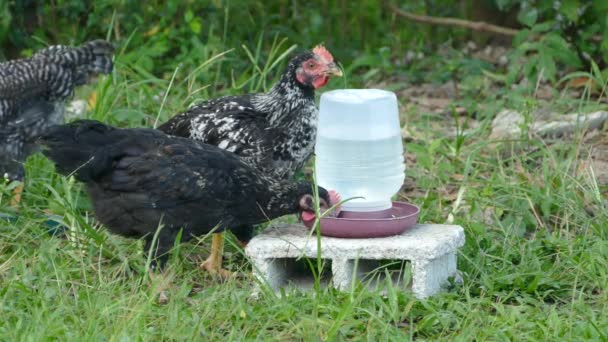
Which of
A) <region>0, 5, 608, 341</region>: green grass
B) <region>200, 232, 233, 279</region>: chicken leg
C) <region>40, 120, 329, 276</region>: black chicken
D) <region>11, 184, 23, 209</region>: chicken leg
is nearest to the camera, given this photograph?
<region>0, 5, 608, 341</region>: green grass

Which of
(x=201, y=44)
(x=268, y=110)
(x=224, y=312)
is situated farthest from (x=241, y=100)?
(x=201, y=44)

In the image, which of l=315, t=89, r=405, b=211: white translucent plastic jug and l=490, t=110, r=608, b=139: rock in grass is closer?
l=315, t=89, r=405, b=211: white translucent plastic jug

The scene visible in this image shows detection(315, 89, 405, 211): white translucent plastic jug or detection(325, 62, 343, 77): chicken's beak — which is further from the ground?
detection(325, 62, 343, 77): chicken's beak

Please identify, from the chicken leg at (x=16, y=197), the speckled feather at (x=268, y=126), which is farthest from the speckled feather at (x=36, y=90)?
the speckled feather at (x=268, y=126)

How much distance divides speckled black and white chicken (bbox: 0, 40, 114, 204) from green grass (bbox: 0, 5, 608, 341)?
0.45ft

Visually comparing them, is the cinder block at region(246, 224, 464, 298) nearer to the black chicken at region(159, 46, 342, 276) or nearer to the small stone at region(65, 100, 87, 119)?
the black chicken at region(159, 46, 342, 276)

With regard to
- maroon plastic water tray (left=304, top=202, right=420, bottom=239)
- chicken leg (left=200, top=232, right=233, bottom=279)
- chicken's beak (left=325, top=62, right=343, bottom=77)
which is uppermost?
chicken's beak (left=325, top=62, right=343, bottom=77)

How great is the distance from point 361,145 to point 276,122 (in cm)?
78

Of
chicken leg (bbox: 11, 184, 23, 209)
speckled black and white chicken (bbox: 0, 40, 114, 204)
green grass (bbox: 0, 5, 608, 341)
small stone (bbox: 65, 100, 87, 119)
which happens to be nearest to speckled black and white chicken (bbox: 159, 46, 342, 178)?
green grass (bbox: 0, 5, 608, 341)

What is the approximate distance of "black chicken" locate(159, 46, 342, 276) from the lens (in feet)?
17.6

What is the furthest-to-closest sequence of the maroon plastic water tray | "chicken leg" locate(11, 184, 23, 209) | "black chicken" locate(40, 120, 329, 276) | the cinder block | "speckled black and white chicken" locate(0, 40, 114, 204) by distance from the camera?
"speckled black and white chicken" locate(0, 40, 114, 204) → "chicken leg" locate(11, 184, 23, 209) → "black chicken" locate(40, 120, 329, 276) → the maroon plastic water tray → the cinder block

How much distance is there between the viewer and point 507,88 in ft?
24.8

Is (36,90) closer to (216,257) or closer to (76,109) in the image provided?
(76,109)

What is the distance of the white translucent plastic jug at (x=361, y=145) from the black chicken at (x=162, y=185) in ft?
0.68
